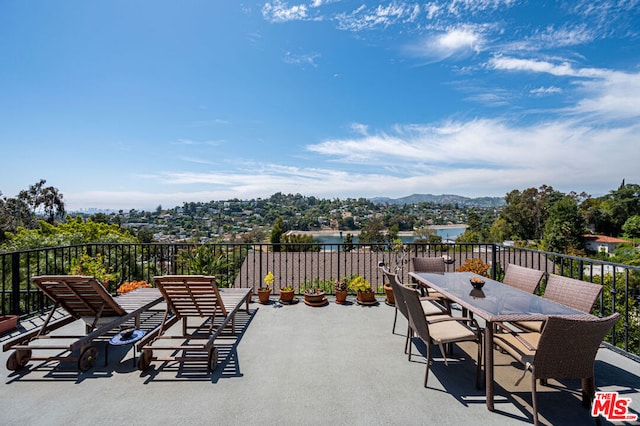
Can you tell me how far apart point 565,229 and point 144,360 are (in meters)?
48.4

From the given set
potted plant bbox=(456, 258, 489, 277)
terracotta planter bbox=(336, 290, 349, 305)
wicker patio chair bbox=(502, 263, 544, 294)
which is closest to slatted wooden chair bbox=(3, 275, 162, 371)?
terracotta planter bbox=(336, 290, 349, 305)

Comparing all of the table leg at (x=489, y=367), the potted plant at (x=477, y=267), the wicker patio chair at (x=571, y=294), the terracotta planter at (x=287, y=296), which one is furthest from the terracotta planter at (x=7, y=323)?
the potted plant at (x=477, y=267)

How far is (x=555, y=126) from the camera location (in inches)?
407

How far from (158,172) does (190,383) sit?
17080 millimetres

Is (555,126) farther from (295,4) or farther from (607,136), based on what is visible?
(295,4)

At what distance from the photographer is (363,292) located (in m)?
4.93

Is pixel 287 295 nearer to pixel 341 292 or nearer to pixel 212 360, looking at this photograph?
pixel 341 292

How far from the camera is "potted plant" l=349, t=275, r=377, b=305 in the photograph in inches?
193

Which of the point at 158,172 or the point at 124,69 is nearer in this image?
the point at 124,69

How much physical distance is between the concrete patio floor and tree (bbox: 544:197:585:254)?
44.5 metres

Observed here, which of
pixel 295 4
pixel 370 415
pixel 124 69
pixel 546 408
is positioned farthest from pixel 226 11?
pixel 546 408

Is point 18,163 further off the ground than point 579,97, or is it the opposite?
point 579,97

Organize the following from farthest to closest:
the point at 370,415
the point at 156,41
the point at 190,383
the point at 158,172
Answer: the point at 158,172, the point at 156,41, the point at 190,383, the point at 370,415

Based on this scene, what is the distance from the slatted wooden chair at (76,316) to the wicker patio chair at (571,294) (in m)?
4.28
